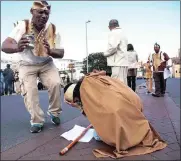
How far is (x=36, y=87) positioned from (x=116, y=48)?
213cm

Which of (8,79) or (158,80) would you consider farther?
(8,79)

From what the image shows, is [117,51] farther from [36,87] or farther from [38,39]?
[36,87]

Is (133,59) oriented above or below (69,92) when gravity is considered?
above

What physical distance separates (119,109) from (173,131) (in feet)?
4.40

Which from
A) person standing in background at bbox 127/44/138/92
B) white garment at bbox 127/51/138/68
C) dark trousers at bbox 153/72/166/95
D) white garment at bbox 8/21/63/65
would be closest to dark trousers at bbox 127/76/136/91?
person standing in background at bbox 127/44/138/92

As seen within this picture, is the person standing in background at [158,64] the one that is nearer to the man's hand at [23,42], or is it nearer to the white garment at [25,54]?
the white garment at [25,54]

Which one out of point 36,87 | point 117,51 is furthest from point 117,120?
point 117,51

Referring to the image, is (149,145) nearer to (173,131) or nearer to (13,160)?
(173,131)

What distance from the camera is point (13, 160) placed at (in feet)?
9.71

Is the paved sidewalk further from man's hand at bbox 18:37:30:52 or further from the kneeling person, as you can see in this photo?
man's hand at bbox 18:37:30:52

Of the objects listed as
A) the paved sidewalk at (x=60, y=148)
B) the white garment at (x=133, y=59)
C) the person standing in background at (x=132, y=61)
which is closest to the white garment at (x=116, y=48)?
the paved sidewalk at (x=60, y=148)

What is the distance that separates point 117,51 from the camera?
5984 millimetres

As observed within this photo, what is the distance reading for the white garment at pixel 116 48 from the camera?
5.86m

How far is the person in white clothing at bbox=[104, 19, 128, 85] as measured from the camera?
587 centimetres
